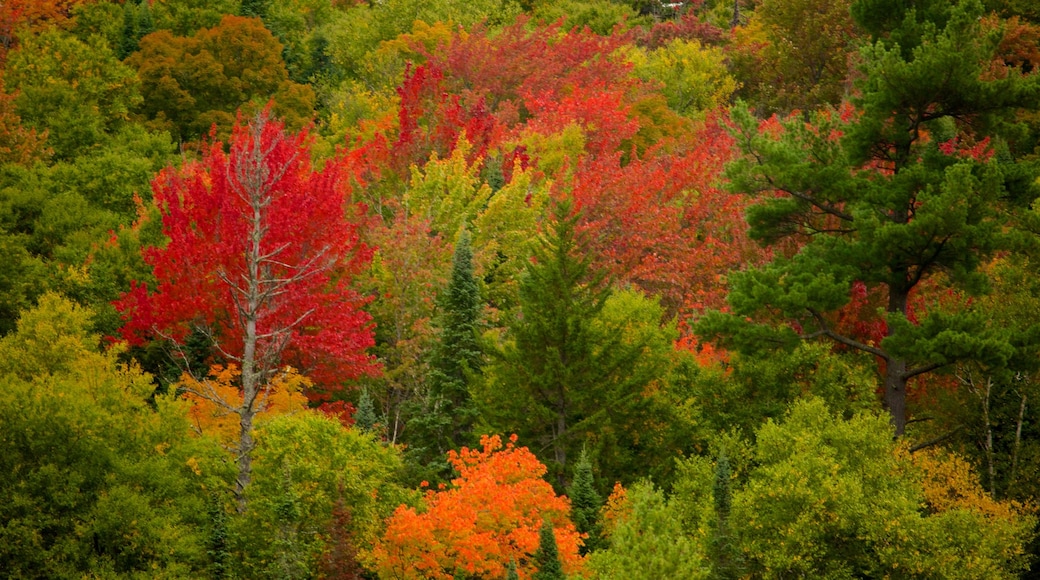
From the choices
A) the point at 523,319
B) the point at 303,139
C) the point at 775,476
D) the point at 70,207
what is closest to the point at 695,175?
the point at 303,139

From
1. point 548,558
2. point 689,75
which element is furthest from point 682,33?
point 548,558

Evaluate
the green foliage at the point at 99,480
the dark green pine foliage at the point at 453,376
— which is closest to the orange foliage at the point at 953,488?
the dark green pine foliage at the point at 453,376

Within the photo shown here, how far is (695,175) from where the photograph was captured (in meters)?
58.7

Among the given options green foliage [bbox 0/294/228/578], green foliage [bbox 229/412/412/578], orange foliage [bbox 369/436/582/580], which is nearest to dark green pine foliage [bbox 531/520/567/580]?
orange foliage [bbox 369/436/582/580]

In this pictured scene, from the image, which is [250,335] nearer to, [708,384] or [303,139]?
[708,384]

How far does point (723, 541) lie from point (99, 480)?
15.6m

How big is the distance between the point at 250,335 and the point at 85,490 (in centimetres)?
561

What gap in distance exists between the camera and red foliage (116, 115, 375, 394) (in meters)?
→ 41.4

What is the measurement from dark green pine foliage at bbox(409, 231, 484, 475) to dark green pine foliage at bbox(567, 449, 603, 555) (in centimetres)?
585

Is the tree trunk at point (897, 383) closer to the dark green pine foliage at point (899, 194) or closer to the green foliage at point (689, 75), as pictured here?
the dark green pine foliage at point (899, 194)

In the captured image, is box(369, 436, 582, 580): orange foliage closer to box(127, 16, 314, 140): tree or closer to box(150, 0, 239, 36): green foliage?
box(127, 16, 314, 140): tree

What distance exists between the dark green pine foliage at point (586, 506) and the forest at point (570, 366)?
0.09m

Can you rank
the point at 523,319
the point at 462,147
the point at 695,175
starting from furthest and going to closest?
the point at 695,175 → the point at 462,147 → the point at 523,319

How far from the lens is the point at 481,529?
1249 inches
